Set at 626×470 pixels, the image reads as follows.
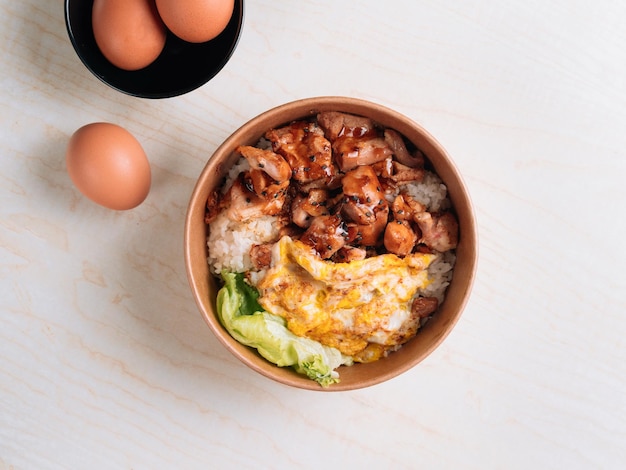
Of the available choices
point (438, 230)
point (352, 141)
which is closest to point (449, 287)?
point (438, 230)

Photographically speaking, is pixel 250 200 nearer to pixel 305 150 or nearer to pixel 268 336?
pixel 305 150

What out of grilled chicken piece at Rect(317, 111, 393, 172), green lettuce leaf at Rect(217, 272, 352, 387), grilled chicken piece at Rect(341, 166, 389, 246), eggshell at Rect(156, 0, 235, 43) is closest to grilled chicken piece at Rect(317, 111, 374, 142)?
grilled chicken piece at Rect(317, 111, 393, 172)

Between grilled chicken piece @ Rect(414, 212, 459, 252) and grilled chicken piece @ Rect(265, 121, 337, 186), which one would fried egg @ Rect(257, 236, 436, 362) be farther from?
grilled chicken piece @ Rect(265, 121, 337, 186)

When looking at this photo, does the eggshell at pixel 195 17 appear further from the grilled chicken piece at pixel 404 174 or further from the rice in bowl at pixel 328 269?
the grilled chicken piece at pixel 404 174

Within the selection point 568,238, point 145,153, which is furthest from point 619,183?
point 145,153

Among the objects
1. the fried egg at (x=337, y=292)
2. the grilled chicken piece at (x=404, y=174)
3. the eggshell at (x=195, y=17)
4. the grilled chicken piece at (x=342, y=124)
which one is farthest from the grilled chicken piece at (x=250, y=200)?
the eggshell at (x=195, y=17)
